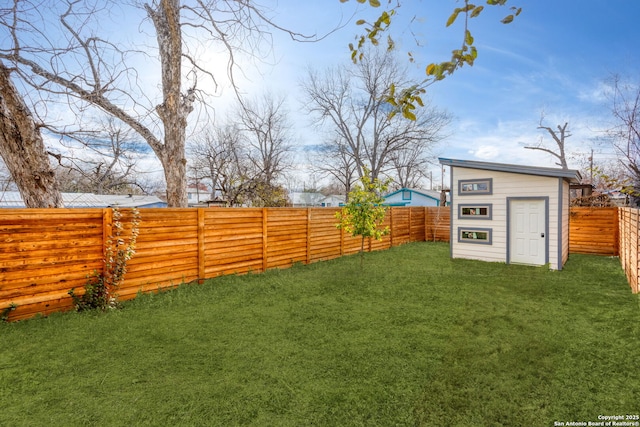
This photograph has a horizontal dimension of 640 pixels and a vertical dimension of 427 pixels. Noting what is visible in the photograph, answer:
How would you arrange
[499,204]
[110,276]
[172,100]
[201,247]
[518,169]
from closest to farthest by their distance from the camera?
[110,276] < [201,247] < [172,100] < [518,169] < [499,204]

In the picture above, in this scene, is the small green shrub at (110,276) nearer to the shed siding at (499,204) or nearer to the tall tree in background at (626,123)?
the shed siding at (499,204)

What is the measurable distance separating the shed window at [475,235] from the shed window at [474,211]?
1.21 feet

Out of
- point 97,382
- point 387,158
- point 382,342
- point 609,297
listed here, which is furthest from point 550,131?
point 97,382

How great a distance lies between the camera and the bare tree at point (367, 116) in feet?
63.5

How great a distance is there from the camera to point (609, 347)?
3.42 meters

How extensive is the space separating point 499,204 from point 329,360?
7679 mm

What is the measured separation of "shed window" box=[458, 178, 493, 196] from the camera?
8.91m

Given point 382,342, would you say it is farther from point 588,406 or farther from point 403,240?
point 403,240

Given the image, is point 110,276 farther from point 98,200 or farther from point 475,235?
point 98,200

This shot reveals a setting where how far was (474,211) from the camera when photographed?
9203 mm

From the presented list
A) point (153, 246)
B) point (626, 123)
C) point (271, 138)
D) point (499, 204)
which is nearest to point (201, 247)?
point (153, 246)

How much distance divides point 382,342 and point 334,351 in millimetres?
602

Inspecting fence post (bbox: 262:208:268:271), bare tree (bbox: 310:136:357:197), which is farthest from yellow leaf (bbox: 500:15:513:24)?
bare tree (bbox: 310:136:357:197)

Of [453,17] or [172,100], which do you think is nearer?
[453,17]
